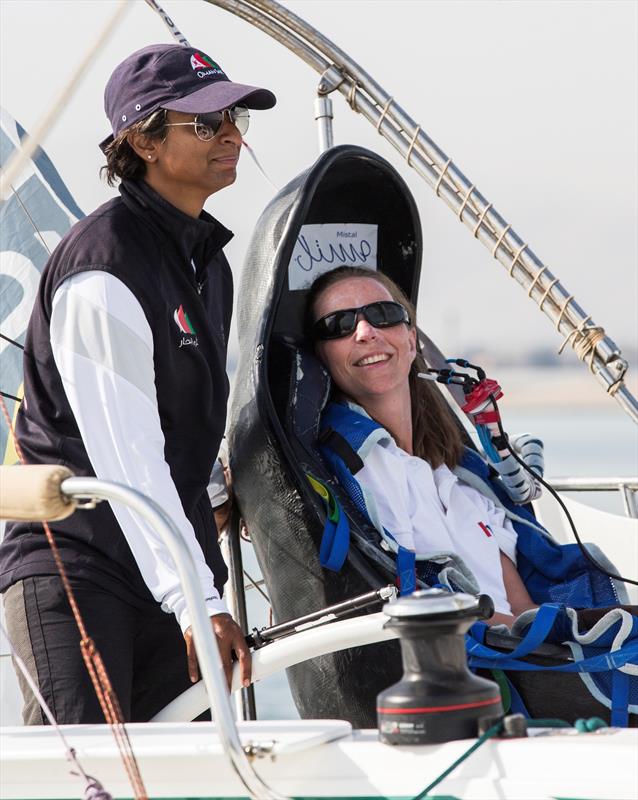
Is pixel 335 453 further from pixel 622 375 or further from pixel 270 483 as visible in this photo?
pixel 622 375

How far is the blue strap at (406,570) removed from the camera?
2.77 meters

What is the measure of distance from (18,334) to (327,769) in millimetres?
2672

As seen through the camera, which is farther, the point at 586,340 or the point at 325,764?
the point at 586,340

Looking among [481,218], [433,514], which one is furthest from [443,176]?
[433,514]

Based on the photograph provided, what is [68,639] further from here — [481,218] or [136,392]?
[481,218]

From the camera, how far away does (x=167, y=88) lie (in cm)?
250

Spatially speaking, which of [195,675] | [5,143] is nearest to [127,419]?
[195,675]

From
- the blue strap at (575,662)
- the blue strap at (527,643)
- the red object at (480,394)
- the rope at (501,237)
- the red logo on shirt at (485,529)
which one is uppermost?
the rope at (501,237)

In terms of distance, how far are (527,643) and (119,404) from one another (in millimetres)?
1025

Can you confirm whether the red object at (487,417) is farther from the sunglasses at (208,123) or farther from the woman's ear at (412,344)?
the sunglasses at (208,123)

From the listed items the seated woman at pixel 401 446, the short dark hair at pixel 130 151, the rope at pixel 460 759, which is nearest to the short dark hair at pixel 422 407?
the seated woman at pixel 401 446

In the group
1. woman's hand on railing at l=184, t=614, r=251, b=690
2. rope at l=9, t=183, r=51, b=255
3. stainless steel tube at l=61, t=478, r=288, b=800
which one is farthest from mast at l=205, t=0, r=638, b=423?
stainless steel tube at l=61, t=478, r=288, b=800

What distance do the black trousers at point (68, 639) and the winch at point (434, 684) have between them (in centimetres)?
71

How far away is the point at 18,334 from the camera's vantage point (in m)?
4.15
